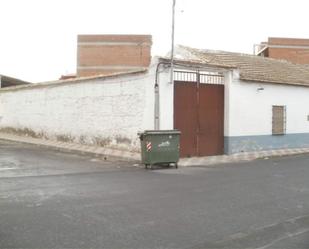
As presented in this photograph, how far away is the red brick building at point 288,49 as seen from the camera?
55.4 m

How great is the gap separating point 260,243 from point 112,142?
1506cm

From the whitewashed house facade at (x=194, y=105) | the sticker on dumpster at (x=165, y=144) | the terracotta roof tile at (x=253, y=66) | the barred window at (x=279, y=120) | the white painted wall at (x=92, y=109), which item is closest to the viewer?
the sticker on dumpster at (x=165, y=144)

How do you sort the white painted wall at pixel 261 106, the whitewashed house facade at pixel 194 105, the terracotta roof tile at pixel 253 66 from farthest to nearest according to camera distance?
the terracotta roof tile at pixel 253 66 → the white painted wall at pixel 261 106 → the whitewashed house facade at pixel 194 105

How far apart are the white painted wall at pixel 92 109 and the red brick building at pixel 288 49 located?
3307 centimetres

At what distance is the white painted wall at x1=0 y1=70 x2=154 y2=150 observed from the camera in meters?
19.9

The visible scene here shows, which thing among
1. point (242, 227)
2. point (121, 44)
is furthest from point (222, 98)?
point (121, 44)

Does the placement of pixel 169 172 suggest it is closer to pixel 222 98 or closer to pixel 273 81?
pixel 222 98

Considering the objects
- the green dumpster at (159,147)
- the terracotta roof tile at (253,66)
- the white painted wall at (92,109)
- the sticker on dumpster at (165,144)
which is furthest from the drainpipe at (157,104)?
the terracotta roof tile at (253,66)

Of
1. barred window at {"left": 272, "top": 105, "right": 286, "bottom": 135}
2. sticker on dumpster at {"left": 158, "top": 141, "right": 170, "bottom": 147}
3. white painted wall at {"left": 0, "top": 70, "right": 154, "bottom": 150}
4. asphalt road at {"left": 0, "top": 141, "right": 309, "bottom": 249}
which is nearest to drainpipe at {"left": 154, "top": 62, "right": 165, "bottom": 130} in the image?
white painted wall at {"left": 0, "top": 70, "right": 154, "bottom": 150}

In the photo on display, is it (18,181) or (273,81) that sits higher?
(273,81)

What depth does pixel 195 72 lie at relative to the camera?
66.3ft

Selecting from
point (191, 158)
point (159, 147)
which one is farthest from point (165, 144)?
point (191, 158)

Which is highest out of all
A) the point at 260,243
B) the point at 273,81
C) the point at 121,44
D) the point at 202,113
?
the point at 121,44

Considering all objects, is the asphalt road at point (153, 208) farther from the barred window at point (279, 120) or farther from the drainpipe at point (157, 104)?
the barred window at point (279, 120)
